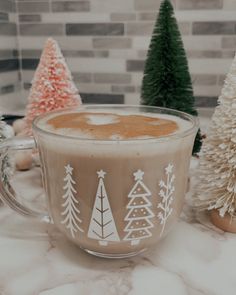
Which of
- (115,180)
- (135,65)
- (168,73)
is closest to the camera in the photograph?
(115,180)

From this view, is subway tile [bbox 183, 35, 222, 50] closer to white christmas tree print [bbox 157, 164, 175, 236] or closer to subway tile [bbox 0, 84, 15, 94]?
subway tile [bbox 0, 84, 15, 94]

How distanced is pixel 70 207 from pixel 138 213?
6 centimetres

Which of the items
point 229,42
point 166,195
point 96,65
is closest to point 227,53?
point 229,42

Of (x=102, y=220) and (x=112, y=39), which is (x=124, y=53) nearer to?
(x=112, y=39)

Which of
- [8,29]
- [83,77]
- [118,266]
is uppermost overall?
[8,29]

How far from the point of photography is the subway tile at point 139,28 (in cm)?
84

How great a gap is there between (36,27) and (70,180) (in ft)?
2.27

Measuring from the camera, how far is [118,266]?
1.17 ft

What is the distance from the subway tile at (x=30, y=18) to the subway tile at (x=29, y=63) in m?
0.10

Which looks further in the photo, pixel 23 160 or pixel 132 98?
pixel 132 98

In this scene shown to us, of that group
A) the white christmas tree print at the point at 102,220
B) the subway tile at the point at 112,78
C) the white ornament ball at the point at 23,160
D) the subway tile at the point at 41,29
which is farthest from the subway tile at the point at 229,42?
the white christmas tree print at the point at 102,220

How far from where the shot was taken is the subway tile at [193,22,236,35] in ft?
2.58

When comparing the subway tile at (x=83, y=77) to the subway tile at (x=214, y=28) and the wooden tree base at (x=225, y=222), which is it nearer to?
the subway tile at (x=214, y=28)

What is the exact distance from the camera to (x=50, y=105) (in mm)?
552
